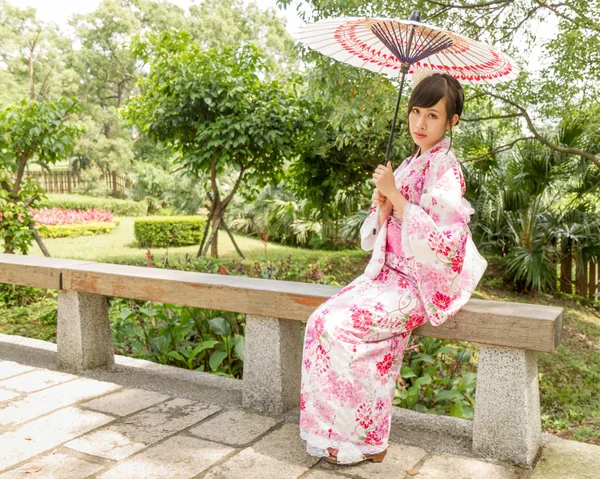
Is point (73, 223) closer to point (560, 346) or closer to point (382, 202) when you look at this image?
point (560, 346)

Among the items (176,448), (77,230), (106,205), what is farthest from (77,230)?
(176,448)

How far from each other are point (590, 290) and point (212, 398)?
718cm

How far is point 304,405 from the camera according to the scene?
234cm

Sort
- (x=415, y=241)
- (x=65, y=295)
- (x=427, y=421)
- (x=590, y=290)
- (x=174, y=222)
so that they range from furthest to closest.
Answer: (x=174, y=222) < (x=590, y=290) < (x=65, y=295) < (x=427, y=421) < (x=415, y=241)

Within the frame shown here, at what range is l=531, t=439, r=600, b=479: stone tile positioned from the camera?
2217mm

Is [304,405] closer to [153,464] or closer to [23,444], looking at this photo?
[153,464]

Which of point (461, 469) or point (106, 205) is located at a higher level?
point (106, 205)

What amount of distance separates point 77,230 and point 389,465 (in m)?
12.0

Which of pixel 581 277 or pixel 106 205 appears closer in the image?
pixel 581 277

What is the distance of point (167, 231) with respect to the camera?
11797 millimetres

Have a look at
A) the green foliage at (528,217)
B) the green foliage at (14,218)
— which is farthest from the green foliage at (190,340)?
the green foliage at (528,217)

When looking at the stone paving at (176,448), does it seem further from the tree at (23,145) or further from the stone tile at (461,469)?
the tree at (23,145)

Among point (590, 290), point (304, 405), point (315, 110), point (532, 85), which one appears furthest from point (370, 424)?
point (590, 290)

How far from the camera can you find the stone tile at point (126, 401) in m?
2.84
